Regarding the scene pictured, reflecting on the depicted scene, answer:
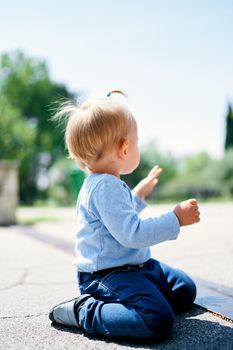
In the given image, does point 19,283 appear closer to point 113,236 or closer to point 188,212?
point 113,236

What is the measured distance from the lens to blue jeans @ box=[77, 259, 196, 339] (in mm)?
1484

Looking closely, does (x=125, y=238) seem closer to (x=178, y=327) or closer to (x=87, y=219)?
(x=87, y=219)

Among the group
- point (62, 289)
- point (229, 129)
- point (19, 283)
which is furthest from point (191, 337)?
point (229, 129)

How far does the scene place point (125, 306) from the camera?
155 cm

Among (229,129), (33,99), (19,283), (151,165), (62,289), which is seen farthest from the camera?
(33,99)

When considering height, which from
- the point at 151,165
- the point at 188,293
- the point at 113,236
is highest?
the point at 113,236

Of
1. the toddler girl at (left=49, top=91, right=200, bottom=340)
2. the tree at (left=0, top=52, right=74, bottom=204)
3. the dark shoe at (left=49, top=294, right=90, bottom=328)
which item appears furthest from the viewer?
the tree at (left=0, top=52, right=74, bottom=204)

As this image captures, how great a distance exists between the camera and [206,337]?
57.6 inches

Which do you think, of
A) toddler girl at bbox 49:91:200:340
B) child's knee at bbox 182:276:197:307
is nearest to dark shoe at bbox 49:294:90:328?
toddler girl at bbox 49:91:200:340

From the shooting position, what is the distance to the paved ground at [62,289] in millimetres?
1466

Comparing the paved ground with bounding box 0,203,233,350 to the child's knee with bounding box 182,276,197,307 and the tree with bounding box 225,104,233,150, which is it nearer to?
the child's knee with bounding box 182,276,197,307

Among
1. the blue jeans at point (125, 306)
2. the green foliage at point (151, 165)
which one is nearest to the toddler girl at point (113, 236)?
the blue jeans at point (125, 306)

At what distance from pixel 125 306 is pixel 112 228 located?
0.87 feet

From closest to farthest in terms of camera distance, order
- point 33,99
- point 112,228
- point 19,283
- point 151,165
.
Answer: point 112,228 → point 19,283 → point 151,165 → point 33,99
